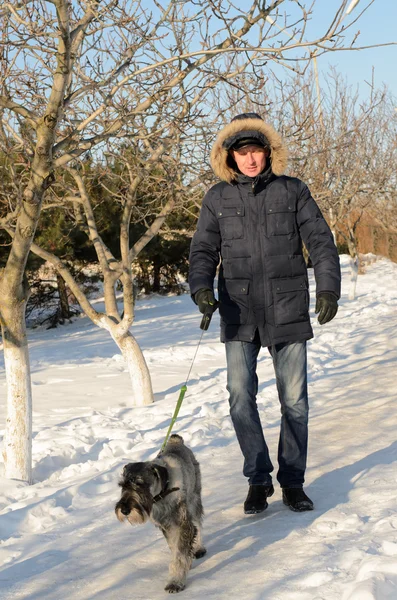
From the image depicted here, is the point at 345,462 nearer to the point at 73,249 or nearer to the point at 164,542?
the point at 164,542

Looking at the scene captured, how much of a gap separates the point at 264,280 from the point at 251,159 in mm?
755

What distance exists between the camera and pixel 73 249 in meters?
19.5

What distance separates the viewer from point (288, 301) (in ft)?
14.4

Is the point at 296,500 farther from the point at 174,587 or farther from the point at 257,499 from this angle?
the point at 174,587

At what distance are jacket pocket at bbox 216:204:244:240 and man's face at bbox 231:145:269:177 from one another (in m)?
0.23

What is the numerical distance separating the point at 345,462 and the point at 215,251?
2.01 m

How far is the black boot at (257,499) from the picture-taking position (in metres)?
4.34

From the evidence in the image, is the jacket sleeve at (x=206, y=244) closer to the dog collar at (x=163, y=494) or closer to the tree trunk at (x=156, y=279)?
the dog collar at (x=163, y=494)

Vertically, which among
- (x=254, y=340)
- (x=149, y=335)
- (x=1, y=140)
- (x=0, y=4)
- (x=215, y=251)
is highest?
(x=0, y=4)

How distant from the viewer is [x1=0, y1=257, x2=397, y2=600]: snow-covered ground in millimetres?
3424

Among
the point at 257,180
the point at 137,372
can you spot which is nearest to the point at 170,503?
the point at 257,180

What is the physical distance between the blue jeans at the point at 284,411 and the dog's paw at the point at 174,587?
113 centimetres

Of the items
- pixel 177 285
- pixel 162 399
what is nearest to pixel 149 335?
pixel 162 399

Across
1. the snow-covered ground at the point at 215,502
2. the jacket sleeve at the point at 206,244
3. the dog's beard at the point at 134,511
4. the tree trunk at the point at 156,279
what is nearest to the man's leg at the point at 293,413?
the snow-covered ground at the point at 215,502
